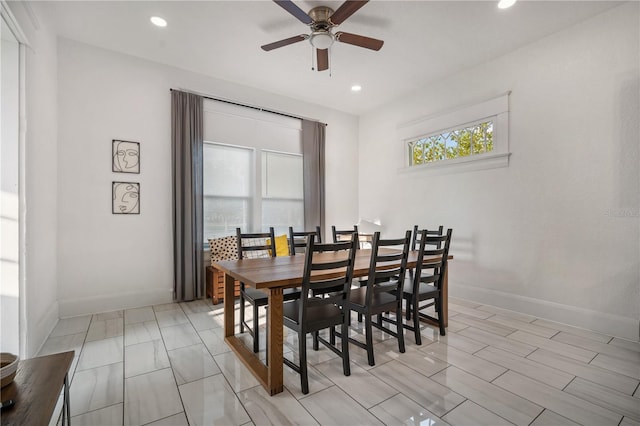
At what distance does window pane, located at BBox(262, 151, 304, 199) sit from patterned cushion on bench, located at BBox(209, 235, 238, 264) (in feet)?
3.28

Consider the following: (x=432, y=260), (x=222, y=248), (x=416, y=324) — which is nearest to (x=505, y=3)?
(x=432, y=260)

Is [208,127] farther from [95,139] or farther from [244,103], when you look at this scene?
[95,139]

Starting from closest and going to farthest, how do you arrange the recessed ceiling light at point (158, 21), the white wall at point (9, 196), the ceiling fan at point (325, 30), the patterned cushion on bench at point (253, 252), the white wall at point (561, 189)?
the white wall at point (9, 196) < the ceiling fan at point (325, 30) < the white wall at point (561, 189) < the recessed ceiling light at point (158, 21) < the patterned cushion on bench at point (253, 252)

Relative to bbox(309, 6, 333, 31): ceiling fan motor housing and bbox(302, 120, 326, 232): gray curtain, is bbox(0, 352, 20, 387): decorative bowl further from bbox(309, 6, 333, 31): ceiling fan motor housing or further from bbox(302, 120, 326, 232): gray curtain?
bbox(302, 120, 326, 232): gray curtain

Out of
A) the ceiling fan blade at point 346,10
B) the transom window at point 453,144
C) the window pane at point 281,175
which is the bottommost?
the window pane at point 281,175

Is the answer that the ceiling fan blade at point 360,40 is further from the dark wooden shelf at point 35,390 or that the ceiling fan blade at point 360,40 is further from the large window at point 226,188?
the dark wooden shelf at point 35,390

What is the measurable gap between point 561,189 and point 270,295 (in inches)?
128

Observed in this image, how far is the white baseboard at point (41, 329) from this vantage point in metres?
2.32

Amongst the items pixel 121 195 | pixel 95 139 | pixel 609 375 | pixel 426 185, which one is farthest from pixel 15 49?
pixel 609 375

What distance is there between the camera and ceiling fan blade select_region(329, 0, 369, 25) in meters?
2.28

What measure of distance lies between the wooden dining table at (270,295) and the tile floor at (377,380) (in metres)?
0.08

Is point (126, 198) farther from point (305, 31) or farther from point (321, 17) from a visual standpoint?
point (321, 17)

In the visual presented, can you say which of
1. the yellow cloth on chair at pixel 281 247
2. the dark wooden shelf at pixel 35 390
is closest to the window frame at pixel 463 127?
→ the yellow cloth on chair at pixel 281 247

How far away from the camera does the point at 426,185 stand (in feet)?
14.7
